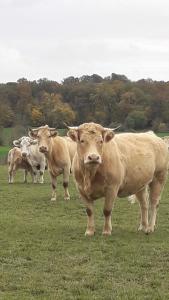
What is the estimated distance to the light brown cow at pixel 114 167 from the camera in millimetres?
9352

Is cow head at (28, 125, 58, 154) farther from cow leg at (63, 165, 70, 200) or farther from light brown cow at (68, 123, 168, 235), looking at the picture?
light brown cow at (68, 123, 168, 235)

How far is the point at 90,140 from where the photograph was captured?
924 cm

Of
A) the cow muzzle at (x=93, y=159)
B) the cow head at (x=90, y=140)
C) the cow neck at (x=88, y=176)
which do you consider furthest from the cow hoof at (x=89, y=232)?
the cow muzzle at (x=93, y=159)

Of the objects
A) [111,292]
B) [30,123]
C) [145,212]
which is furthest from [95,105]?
[111,292]

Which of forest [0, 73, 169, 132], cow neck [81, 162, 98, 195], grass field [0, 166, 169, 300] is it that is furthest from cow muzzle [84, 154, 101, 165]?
forest [0, 73, 169, 132]

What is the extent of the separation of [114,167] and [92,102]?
52856 millimetres

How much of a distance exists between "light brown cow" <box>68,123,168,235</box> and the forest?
44.3 meters

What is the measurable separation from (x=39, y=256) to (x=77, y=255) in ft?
1.94

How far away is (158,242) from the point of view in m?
9.41

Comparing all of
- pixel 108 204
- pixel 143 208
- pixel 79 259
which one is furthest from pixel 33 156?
pixel 79 259

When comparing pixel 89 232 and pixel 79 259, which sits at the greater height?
pixel 79 259

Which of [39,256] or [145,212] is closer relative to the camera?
[39,256]

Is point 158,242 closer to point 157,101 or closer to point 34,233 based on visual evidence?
point 34,233

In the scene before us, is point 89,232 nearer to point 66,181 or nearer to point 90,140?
point 90,140
